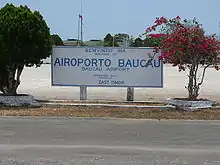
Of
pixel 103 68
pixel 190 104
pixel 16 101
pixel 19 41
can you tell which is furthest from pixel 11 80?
pixel 190 104

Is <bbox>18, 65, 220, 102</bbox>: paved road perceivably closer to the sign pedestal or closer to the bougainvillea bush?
the sign pedestal

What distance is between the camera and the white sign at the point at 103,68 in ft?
51.4

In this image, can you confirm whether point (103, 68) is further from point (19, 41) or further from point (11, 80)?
point (19, 41)

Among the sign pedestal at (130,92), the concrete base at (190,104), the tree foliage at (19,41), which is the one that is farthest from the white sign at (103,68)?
the concrete base at (190,104)

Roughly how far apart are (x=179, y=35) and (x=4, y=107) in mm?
5392

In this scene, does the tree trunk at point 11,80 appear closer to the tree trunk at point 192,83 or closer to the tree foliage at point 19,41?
the tree foliage at point 19,41

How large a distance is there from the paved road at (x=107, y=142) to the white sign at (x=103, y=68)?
398 centimetres

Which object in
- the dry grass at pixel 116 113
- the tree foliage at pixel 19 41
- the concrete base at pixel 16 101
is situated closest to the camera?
the dry grass at pixel 116 113

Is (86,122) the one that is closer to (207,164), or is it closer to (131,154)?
(131,154)

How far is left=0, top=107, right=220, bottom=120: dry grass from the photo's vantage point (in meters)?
12.4

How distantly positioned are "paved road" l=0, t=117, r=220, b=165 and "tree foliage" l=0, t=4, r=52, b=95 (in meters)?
2.59

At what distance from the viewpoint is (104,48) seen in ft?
51.9

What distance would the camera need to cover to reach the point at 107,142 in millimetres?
9219

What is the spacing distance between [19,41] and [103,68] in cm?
320
